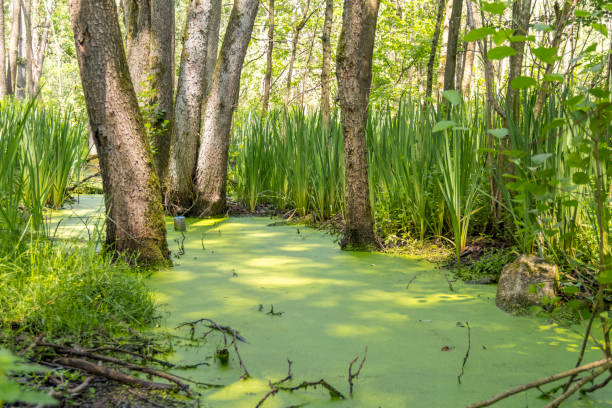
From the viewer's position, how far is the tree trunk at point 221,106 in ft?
15.9

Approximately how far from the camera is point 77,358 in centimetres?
152

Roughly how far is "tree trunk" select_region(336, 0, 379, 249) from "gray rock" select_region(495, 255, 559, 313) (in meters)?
1.23

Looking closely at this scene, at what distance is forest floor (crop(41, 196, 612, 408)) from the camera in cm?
151

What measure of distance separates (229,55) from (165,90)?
→ 2.46ft

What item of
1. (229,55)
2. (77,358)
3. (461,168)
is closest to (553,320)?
(461,168)

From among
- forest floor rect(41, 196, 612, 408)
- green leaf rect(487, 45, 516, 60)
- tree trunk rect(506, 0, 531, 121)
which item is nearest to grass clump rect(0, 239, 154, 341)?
forest floor rect(41, 196, 612, 408)

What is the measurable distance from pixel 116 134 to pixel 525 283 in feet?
7.02

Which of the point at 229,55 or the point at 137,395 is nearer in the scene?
the point at 137,395

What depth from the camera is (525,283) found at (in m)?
2.32

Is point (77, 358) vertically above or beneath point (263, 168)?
beneath

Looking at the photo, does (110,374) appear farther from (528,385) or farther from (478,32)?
(478,32)

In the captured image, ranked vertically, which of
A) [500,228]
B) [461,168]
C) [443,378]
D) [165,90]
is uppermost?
[165,90]

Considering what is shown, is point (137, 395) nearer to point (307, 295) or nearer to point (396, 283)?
point (307, 295)

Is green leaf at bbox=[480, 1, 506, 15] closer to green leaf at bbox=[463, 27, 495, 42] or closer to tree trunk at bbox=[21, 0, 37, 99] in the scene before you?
green leaf at bbox=[463, 27, 495, 42]
